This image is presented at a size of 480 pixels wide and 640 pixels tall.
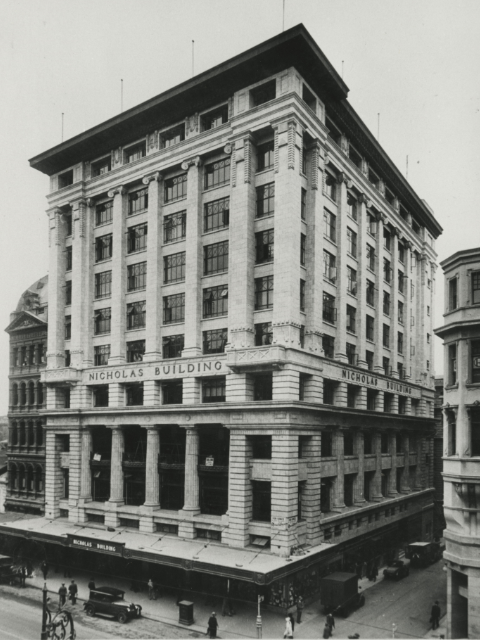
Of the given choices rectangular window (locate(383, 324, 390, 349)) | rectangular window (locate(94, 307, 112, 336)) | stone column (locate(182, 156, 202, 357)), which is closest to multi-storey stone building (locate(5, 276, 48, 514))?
rectangular window (locate(94, 307, 112, 336))

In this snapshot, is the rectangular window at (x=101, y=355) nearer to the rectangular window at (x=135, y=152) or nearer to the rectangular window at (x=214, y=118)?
the rectangular window at (x=135, y=152)

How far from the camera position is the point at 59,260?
2140 inches

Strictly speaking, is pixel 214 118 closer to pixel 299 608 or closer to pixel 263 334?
pixel 263 334

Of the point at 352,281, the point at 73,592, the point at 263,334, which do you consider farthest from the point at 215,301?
the point at 73,592

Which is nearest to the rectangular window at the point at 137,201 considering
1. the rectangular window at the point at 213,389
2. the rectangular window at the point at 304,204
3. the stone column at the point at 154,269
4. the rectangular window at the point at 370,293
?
the stone column at the point at 154,269

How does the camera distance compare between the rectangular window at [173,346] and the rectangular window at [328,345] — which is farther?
the rectangular window at [173,346]

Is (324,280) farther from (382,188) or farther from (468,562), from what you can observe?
(468,562)

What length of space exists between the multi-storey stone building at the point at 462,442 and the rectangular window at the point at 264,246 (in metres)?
12.1

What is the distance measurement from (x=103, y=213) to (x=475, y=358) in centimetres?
3399

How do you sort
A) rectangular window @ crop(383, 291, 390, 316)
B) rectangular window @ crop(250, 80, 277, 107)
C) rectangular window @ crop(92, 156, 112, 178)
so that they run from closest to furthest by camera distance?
1. rectangular window @ crop(250, 80, 277, 107)
2. rectangular window @ crop(92, 156, 112, 178)
3. rectangular window @ crop(383, 291, 390, 316)

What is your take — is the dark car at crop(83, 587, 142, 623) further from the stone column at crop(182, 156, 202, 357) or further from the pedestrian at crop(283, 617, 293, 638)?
the stone column at crop(182, 156, 202, 357)

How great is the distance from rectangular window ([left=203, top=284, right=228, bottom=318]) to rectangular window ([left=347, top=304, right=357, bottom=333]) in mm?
11657

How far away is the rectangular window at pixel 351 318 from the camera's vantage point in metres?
49.6

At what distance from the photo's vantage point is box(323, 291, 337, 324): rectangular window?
148 feet
